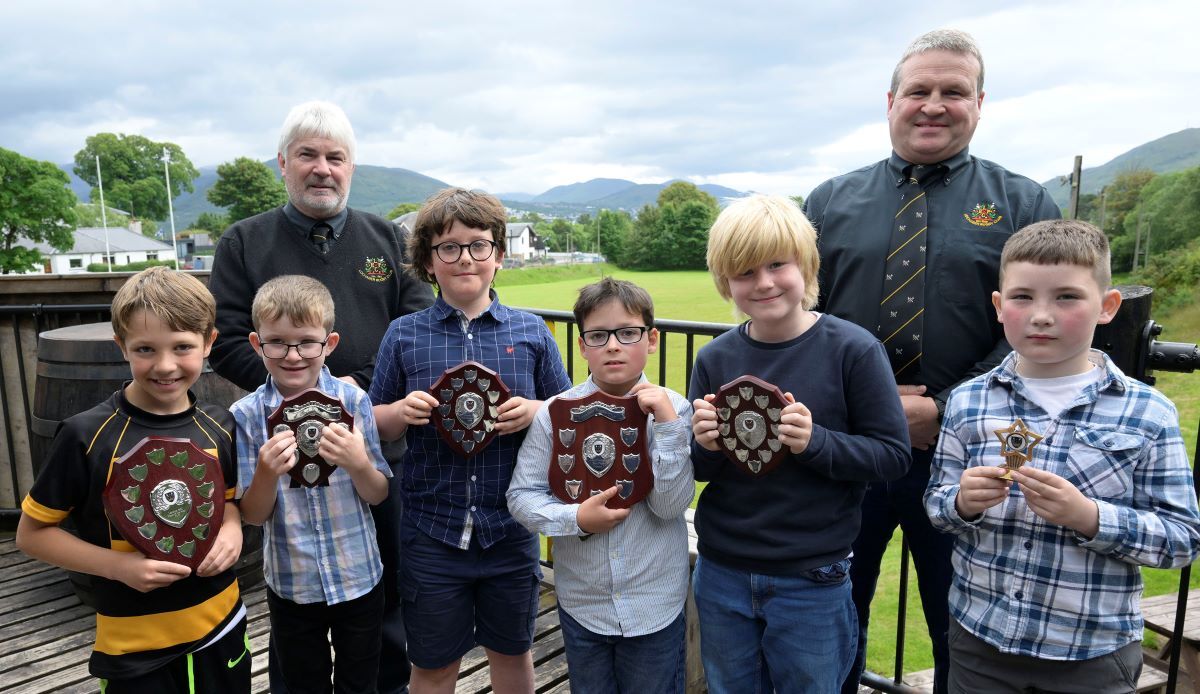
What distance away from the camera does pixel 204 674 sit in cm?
208

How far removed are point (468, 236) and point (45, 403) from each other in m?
2.77

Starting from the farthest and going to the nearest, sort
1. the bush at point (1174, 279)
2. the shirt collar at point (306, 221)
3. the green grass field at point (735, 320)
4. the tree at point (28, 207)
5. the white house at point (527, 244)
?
1. the white house at point (527, 244)
2. the tree at point (28, 207)
3. the bush at point (1174, 279)
4. the green grass field at point (735, 320)
5. the shirt collar at point (306, 221)

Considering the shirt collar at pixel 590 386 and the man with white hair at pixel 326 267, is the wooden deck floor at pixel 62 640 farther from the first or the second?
the shirt collar at pixel 590 386

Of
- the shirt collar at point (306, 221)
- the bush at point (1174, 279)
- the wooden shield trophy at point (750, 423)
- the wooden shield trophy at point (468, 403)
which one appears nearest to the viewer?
the wooden shield trophy at point (750, 423)

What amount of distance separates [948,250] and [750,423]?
102cm

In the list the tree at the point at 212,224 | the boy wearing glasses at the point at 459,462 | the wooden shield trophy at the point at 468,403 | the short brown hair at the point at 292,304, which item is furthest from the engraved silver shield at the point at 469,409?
the tree at the point at 212,224

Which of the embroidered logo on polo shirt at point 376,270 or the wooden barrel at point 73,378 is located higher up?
the embroidered logo on polo shirt at point 376,270

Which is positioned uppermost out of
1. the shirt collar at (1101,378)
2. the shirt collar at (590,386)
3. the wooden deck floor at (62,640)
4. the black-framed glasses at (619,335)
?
the black-framed glasses at (619,335)

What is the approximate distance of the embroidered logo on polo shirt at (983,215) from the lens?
2.33 metres

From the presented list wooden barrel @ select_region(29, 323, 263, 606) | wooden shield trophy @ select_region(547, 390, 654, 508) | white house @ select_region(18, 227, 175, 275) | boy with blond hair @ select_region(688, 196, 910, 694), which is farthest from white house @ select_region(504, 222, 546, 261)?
boy with blond hair @ select_region(688, 196, 910, 694)

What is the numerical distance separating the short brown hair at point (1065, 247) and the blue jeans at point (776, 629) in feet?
3.20

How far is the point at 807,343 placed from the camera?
2012mm

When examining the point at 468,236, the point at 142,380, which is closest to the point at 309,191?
the point at 468,236

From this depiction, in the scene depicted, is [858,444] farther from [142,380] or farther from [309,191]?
[309,191]
